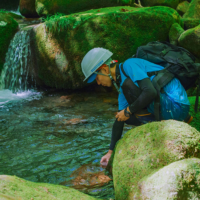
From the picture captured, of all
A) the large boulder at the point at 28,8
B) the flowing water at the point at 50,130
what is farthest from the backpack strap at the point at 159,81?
the large boulder at the point at 28,8

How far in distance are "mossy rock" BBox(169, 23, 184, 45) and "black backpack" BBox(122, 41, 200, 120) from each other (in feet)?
15.0

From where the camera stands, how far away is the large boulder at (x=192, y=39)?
652cm

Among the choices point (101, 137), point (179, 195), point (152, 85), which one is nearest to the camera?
point (179, 195)

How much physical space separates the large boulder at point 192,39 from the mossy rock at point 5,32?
5709 millimetres

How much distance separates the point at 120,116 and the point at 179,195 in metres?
1.26

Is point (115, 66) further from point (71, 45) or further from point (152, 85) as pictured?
point (71, 45)

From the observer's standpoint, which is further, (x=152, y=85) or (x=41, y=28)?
(x=41, y=28)

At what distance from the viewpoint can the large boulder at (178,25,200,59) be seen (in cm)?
652

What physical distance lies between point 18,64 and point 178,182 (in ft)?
25.5

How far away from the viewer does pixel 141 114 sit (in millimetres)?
2961

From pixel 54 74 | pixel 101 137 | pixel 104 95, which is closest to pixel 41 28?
pixel 54 74

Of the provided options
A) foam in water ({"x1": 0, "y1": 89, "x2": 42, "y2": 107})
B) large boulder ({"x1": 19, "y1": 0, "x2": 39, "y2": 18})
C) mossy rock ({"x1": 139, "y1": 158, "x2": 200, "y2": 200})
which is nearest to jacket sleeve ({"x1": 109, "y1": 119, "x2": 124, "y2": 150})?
mossy rock ({"x1": 139, "y1": 158, "x2": 200, "y2": 200})

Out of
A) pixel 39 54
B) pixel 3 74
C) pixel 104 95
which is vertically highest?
pixel 39 54

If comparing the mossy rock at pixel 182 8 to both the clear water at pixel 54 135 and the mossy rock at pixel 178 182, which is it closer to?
the clear water at pixel 54 135
